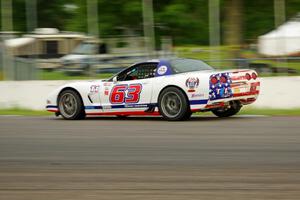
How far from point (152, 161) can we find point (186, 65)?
557cm

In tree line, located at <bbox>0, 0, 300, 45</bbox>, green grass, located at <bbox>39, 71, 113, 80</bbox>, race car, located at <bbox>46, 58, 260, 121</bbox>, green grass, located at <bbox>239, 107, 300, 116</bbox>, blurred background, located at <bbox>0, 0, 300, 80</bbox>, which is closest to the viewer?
race car, located at <bbox>46, 58, 260, 121</bbox>

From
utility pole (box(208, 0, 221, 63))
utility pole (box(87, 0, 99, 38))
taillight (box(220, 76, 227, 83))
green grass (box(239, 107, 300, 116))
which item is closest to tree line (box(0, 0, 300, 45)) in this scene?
utility pole (box(208, 0, 221, 63))

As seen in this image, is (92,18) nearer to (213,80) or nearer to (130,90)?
(130,90)

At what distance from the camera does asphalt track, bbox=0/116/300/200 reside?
602 centimetres

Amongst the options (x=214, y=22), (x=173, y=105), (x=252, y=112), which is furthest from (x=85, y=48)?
(x=173, y=105)

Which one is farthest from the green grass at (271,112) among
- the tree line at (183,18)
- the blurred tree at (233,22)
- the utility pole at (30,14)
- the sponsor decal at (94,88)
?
the utility pole at (30,14)

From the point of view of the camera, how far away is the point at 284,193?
5.83 meters

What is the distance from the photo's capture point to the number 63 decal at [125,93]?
43.0ft

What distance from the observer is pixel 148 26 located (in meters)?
21.3

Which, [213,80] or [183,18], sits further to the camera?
[183,18]

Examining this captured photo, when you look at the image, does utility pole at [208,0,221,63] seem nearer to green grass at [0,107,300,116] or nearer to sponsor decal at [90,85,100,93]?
Result: green grass at [0,107,300,116]

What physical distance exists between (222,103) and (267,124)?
108 cm

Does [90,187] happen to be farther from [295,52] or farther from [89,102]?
[295,52]

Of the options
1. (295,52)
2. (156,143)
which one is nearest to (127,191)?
(156,143)
